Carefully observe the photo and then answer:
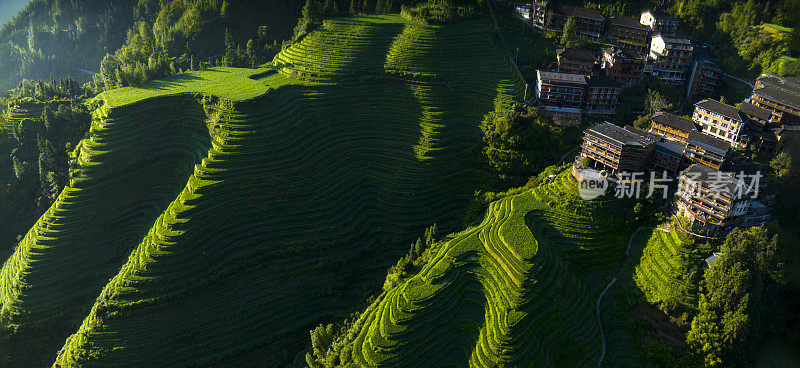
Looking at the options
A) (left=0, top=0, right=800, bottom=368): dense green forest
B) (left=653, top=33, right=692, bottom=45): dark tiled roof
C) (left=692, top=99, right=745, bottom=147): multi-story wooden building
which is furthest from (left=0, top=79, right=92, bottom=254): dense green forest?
(left=653, top=33, right=692, bottom=45): dark tiled roof

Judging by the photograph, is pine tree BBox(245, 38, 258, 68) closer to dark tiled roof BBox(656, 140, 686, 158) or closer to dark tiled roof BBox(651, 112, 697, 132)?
dark tiled roof BBox(651, 112, 697, 132)

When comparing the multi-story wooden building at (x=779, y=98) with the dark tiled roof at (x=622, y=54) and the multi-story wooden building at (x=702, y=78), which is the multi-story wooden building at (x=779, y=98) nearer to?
the multi-story wooden building at (x=702, y=78)

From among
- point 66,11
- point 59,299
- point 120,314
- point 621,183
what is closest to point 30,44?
point 66,11

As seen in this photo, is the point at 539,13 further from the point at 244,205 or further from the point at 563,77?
the point at 244,205

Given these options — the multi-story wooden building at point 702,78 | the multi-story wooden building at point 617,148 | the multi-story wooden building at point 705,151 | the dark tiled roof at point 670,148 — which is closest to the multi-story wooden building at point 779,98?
the multi-story wooden building at point 702,78

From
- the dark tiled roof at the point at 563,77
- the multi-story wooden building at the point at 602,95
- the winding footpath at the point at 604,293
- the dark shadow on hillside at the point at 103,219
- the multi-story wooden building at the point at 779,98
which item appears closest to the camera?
the winding footpath at the point at 604,293

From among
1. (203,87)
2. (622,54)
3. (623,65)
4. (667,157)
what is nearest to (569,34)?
(622,54)
